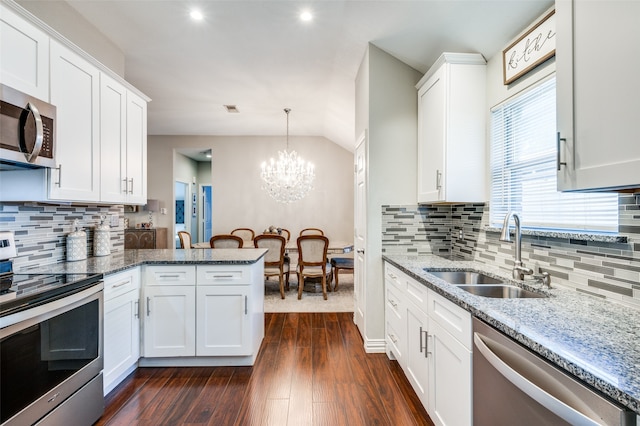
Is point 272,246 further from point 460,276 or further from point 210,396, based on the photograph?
point 460,276

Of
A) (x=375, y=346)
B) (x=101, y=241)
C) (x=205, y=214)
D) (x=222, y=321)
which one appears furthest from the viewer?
(x=205, y=214)

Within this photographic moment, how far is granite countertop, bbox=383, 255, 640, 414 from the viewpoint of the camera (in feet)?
2.38

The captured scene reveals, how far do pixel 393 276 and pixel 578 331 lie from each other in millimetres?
1508

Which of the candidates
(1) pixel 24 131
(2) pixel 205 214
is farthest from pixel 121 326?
(2) pixel 205 214

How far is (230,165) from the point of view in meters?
6.46

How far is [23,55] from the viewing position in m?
1.67

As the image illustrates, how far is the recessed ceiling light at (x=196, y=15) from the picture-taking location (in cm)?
242

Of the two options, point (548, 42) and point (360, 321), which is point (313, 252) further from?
point (548, 42)

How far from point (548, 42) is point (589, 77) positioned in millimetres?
879

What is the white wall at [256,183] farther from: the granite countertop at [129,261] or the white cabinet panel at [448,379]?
the white cabinet panel at [448,379]

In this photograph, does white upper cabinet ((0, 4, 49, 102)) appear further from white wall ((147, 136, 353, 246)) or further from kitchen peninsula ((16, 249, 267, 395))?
white wall ((147, 136, 353, 246))

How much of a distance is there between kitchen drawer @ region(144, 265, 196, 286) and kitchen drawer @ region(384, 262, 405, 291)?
1.59 m

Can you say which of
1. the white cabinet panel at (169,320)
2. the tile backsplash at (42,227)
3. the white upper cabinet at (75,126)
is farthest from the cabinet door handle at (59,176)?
the white cabinet panel at (169,320)

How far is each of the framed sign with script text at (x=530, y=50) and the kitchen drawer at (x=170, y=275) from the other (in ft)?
8.78
